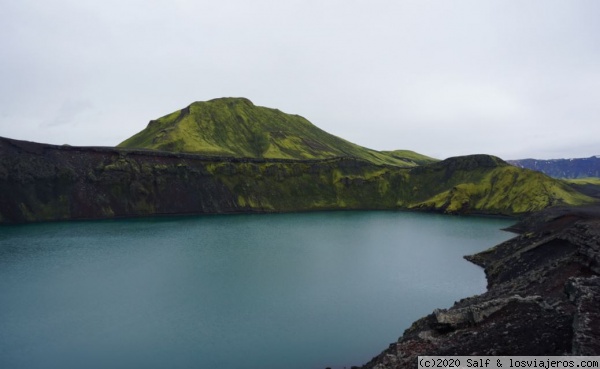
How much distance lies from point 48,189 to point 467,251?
9321cm

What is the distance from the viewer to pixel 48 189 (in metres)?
96.2

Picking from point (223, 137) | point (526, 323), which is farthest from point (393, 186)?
point (526, 323)

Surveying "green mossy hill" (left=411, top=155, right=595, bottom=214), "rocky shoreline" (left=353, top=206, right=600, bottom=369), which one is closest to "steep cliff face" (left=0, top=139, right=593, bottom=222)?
"green mossy hill" (left=411, top=155, right=595, bottom=214)

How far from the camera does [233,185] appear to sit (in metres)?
120

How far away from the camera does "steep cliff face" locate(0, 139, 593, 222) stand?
96.1m

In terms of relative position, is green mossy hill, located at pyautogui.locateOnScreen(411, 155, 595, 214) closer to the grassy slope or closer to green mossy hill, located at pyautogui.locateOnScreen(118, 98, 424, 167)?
the grassy slope

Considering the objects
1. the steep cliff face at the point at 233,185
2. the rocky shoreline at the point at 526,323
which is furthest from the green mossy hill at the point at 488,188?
the rocky shoreline at the point at 526,323

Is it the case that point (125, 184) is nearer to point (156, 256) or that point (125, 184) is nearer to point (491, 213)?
point (156, 256)

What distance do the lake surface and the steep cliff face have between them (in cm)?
2184

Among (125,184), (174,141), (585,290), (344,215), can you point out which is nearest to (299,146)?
(174,141)

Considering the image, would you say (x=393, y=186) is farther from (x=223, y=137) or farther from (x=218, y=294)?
(x=218, y=294)

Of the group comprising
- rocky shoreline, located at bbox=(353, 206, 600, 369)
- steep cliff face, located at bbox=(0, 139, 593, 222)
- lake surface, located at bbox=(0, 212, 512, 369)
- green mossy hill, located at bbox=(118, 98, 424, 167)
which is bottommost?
lake surface, located at bbox=(0, 212, 512, 369)

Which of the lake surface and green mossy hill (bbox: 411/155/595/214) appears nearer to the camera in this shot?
the lake surface

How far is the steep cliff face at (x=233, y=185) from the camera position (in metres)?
96.1
